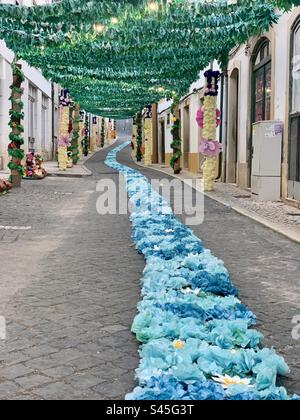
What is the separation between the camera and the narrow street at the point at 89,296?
11.8 feet

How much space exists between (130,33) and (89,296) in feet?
25.4

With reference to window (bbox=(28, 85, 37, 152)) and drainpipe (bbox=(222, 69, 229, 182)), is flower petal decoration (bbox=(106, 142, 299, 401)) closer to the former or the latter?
drainpipe (bbox=(222, 69, 229, 182))

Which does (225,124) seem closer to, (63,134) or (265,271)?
(63,134)

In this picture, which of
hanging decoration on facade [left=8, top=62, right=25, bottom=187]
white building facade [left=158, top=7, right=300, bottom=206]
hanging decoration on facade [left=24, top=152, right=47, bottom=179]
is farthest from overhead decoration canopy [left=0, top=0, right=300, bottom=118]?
hanging decoration on facade [left=24, top=152, right=47, bottom=179]

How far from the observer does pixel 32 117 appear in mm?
33500

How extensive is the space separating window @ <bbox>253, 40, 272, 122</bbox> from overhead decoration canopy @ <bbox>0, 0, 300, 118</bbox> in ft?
4.18

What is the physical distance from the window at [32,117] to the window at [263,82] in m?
17.6

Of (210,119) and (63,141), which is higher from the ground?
(210,119)

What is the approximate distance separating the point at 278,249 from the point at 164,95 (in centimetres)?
1975

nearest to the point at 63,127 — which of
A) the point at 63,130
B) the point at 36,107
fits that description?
the point at 63,130

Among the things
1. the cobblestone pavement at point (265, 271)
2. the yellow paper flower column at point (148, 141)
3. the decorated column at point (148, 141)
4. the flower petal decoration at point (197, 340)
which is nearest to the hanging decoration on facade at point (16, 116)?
the cobblestone pavement at point (265, 271)

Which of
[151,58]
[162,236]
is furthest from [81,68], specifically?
[162,236]

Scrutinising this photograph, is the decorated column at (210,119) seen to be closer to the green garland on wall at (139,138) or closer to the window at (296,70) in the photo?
the window at (296,70)
